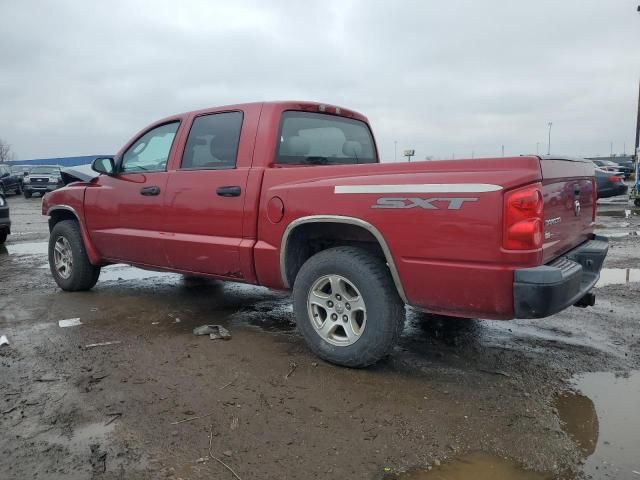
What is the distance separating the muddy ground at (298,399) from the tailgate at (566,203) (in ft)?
2.94

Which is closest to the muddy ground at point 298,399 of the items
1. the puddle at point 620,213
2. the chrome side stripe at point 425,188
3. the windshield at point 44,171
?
the chrome side stripe at point 425,188

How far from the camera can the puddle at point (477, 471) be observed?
225 cm

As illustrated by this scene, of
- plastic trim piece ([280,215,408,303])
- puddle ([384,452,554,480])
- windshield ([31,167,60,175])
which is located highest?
windshield ([31,167,60,175])

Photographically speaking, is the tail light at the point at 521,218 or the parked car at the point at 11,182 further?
the parked car at the point at 11,182

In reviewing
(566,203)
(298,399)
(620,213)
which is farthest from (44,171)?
(566,203)

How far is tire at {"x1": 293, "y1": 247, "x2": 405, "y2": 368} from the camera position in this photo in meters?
3.21

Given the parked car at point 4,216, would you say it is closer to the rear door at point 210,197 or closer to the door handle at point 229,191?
the rear door at point 210,197

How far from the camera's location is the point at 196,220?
421cm

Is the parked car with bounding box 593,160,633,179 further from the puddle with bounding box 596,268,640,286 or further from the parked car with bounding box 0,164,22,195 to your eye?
the parked car with bounding box 0,164,22,195

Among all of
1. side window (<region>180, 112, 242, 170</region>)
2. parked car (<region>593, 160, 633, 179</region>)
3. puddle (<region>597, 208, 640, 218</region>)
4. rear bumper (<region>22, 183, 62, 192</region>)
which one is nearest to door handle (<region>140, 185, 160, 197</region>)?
side window (<region>180, 112, 242, 170</region>)

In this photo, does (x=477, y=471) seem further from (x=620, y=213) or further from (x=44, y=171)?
(x=44, y=171)

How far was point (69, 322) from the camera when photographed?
179 inches

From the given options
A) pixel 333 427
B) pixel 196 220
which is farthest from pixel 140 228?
pixel 333 427

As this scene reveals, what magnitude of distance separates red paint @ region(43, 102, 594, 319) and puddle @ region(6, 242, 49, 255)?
4308 mm
